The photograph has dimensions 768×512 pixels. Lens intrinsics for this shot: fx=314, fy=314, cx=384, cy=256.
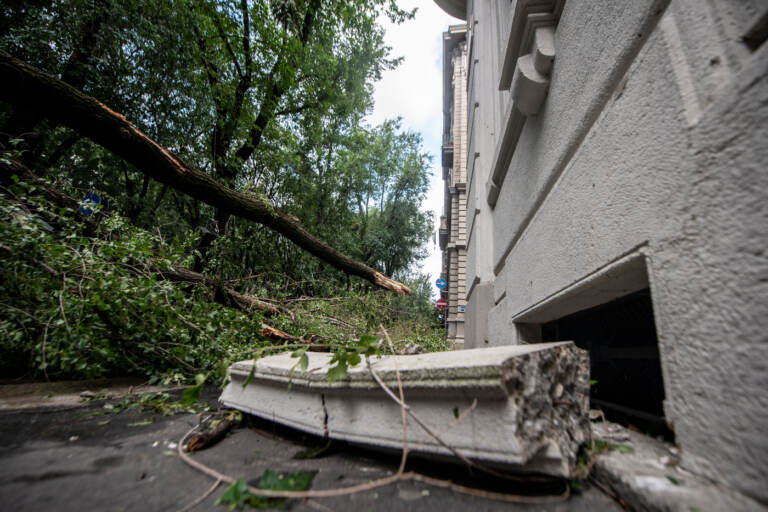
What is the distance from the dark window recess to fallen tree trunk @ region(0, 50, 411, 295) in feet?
15.2

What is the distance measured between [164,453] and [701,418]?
1.73 meters

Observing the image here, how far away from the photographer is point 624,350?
1.83 m

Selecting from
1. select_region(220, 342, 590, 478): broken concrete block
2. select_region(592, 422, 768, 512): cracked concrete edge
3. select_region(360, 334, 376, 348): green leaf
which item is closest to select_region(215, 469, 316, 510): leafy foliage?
select_region(220, 342, 590, 478): broken concrete block

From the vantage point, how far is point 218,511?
0.80 meters

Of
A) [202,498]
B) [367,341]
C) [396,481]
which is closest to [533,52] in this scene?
[367,341]

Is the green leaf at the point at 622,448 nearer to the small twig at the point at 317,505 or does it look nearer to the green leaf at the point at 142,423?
the small twig at the point at 317,505

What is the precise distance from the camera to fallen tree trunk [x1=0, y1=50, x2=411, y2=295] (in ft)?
10.6

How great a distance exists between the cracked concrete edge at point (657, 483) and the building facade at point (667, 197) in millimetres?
31

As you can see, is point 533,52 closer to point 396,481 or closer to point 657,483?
point 657,483

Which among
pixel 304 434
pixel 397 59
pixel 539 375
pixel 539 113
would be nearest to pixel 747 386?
pixel 539 375

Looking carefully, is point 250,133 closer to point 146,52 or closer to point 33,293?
point 146,52

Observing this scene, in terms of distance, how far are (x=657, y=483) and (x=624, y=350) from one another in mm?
1339

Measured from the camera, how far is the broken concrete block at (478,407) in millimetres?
814

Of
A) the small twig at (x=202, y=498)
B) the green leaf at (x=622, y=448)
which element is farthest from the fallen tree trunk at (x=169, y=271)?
the green leaf at (x=622, y=448)
